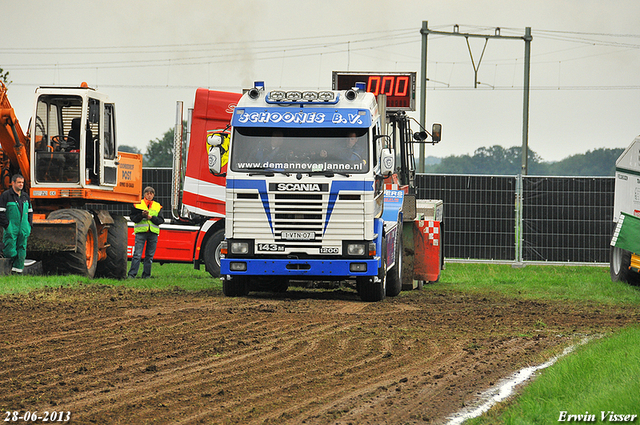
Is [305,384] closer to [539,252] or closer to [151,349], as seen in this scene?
[151,349]

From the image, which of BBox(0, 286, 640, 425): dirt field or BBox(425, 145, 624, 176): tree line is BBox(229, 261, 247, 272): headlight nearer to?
BBox(0, 286, 640, 425): dirt field

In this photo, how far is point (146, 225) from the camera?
770 inches

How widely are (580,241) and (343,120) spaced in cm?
1411

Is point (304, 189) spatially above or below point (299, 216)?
above

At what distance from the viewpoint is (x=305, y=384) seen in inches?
301

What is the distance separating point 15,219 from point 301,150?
16.7 feet

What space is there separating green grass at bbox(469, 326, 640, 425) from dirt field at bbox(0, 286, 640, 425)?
464 millimetres

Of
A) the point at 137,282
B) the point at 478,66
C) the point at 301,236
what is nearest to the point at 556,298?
the point at 301,236

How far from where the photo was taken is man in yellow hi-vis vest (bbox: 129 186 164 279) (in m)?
19.5

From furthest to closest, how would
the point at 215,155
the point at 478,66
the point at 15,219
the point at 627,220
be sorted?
the point at 478,66
the point at 627,220
the point at 15,219
the point at 215,155

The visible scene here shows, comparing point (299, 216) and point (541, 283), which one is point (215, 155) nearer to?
point (299, 216)

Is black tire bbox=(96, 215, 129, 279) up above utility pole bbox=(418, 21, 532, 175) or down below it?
below

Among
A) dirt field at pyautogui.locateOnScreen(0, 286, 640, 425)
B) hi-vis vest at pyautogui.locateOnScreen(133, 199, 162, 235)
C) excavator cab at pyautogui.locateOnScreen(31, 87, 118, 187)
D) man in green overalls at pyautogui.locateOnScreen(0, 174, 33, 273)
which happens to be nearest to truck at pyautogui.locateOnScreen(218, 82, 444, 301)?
dirt field at pyautogui.locateOnScreen(0, 286, 640, 425)

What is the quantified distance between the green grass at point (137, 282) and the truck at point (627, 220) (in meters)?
7.74
